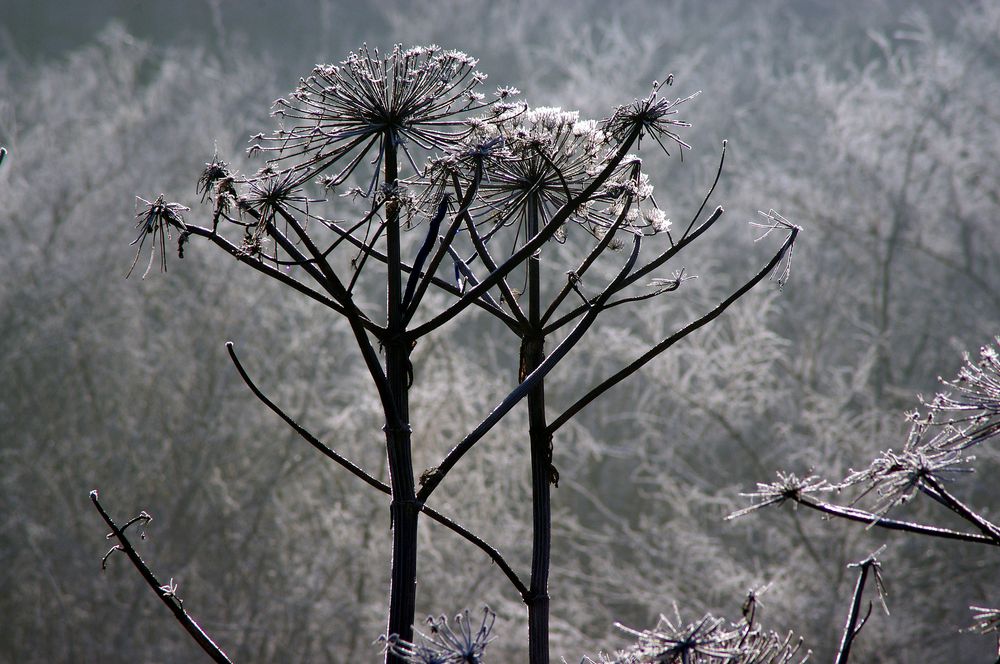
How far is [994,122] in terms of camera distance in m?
15.9

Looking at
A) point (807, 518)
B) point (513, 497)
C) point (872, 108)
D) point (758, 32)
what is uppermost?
point (758, 32)

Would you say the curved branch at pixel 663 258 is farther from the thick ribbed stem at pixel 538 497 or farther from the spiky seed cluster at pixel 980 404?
the spiky seed cluster at pixel 980 404

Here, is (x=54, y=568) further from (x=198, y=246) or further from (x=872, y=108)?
(x=872, y=108)

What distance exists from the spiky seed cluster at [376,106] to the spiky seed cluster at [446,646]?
2.36ft

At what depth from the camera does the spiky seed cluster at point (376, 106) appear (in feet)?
4.99

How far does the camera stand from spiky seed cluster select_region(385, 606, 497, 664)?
1199mm

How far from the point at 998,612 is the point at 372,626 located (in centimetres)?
1098

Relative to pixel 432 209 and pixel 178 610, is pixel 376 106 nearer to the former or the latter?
pixel 432 209

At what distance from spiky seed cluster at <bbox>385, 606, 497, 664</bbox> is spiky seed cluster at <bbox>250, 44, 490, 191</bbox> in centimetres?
72

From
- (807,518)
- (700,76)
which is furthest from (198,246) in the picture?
(700,76)

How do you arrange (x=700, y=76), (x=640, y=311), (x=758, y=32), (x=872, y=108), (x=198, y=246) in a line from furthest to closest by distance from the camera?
(x=758, y=32)
(x=700, y=76)
(x=872, y=108)
(x=198, y=246)
(x=640, y=311)

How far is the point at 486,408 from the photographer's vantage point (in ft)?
43.9

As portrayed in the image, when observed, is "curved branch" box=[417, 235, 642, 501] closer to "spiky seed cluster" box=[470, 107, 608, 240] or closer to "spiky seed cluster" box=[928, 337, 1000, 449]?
"spiky seed cluster" box=[470, 107, 608, 240]

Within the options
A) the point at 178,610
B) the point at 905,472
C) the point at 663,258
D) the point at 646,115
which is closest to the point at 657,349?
the point at 663,258
